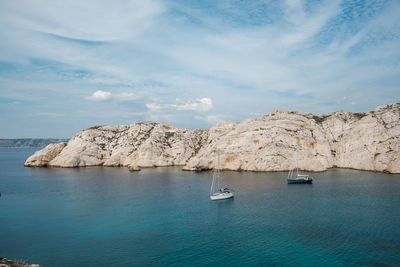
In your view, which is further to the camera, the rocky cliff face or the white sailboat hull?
the rocky cliff face

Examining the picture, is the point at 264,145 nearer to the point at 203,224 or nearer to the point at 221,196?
the point at 221,196

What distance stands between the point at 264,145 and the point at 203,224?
6833 centimetres

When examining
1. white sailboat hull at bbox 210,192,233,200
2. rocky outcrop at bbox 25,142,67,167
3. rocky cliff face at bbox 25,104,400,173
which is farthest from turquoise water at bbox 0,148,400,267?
rocky outcrop at bbox 25,142,67,167

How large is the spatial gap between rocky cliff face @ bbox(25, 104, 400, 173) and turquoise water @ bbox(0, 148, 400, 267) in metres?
24.8

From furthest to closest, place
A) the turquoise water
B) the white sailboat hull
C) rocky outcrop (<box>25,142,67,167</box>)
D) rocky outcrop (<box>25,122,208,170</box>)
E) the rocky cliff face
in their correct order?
rocky outcrop (<box>25,142,67,167</box>) < rocky outcrop (<box>25,122,208,170</box>) < the rocky cliff face < the white sailboat hull < the turquoise water

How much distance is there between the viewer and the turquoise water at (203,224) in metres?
35.7

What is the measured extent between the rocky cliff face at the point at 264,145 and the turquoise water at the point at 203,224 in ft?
81.2

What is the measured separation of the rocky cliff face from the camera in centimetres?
10581

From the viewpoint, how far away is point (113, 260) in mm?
34906

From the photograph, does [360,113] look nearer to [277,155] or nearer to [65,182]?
[277,155]

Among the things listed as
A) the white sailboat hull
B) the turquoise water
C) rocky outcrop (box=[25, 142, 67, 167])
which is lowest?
the turquoise water

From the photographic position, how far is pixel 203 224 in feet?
160

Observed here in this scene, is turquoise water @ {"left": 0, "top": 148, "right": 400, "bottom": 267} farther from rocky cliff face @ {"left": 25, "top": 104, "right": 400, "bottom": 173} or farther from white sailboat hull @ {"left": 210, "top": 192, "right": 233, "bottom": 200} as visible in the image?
rocky cliff face @ {"left": 25, "top": 104, "right": 400, "bottom": 173}

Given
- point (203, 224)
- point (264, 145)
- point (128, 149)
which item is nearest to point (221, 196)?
point (203, 224)
